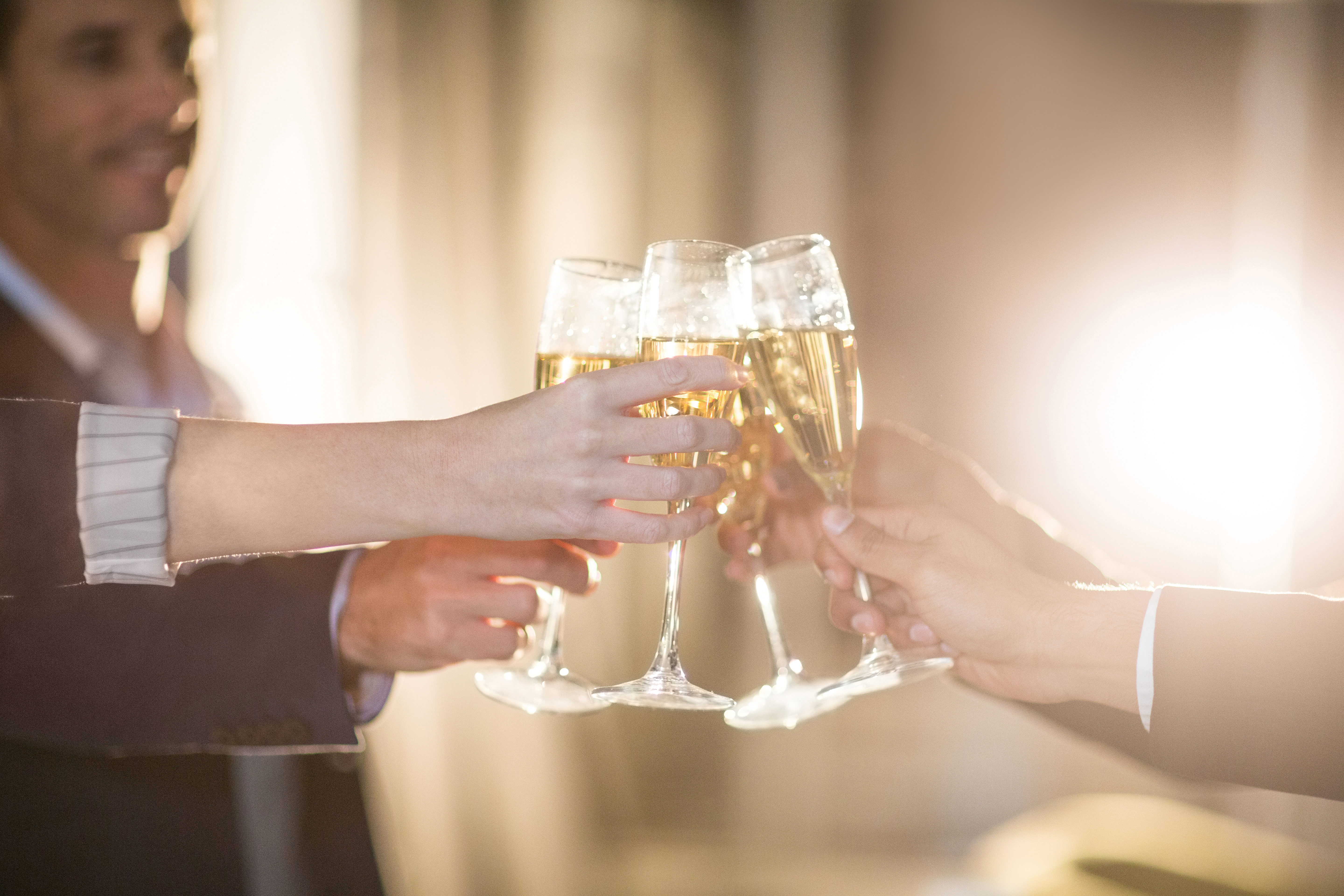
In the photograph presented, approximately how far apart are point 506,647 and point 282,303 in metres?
3.24

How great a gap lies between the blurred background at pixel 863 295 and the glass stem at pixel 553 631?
3074mm

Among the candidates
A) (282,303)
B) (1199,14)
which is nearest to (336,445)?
(282,303)

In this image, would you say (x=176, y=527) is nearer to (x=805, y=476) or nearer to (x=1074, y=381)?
(x=805, y=476)

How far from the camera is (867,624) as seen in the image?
1463mm

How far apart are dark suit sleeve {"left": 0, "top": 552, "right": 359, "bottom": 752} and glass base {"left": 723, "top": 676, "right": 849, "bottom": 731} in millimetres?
616

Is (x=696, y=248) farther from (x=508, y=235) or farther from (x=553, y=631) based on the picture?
(x=508, y=235)

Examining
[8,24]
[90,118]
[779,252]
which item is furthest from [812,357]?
[8,24]

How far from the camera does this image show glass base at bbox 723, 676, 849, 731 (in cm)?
134

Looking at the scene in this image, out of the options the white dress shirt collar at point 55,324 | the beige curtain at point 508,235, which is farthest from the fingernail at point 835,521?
the beige curtain at point 508,235

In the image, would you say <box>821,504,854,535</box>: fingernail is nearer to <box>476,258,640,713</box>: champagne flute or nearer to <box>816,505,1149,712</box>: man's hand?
<box>816,505,1149,712</box>: man's hand

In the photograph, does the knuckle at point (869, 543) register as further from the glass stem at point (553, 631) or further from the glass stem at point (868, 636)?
the glass stem at point (553, 631)

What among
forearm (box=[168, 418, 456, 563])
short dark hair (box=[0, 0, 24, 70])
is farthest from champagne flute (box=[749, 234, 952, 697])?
short dark hair (box=[0, 0, 24, 70])

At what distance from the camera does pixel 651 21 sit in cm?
467

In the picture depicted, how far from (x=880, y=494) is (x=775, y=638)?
1.01ft
